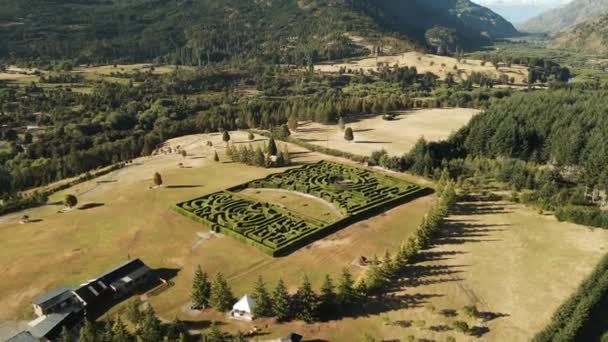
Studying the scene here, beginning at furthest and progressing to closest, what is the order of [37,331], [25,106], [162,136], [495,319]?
[25,106] < [162,136] < [495,319] < [37,331]

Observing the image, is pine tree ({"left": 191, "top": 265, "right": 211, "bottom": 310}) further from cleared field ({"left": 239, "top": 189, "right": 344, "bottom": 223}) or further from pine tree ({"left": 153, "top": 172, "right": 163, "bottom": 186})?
pine tree ({"left": 153, "top": 172, "right": 163, "bottom": 186})

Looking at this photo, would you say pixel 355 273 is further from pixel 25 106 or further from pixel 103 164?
pixel 25 106

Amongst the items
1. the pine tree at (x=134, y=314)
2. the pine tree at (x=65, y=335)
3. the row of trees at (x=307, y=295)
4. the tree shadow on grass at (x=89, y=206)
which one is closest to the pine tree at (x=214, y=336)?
the row of trees at (x=307, y=295)

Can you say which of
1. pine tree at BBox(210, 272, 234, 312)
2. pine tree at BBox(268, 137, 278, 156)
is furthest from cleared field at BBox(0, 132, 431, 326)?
pine tree at BBox(268, 137, 278, 156)

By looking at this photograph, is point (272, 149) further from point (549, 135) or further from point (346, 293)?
point (549, 135)

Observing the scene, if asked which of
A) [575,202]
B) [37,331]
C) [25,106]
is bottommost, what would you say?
[37,331]

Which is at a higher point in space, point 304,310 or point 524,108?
point 524,108

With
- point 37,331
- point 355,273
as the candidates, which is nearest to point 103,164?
point 37,331
